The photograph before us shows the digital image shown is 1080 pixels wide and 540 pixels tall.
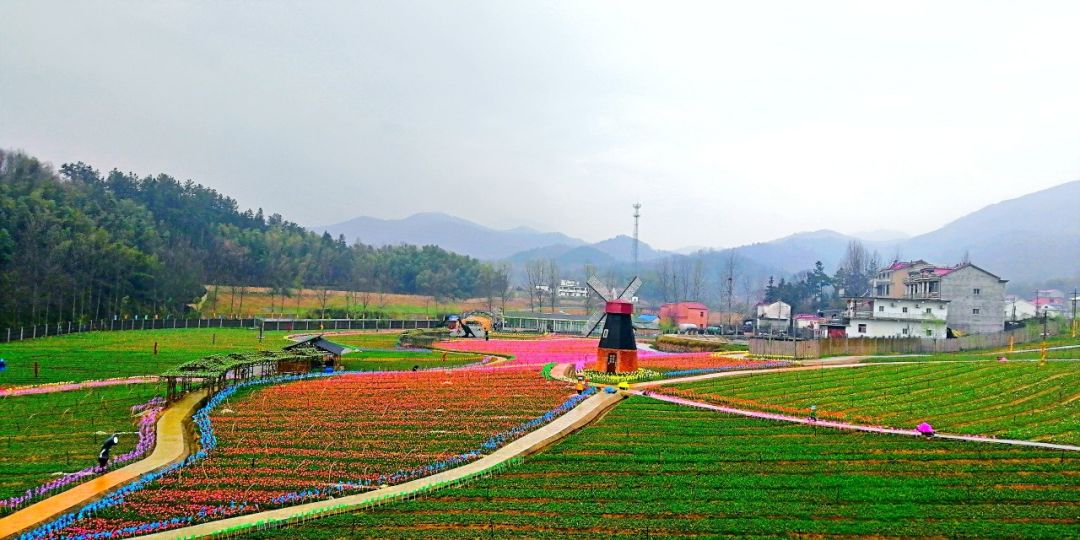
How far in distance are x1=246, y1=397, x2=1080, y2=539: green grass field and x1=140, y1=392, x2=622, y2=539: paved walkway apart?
0.69 metres

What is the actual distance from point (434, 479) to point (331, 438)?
6911mm

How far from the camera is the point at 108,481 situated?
68.9 ft

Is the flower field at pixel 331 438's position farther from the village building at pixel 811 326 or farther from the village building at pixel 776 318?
the village building at pixel 776 318

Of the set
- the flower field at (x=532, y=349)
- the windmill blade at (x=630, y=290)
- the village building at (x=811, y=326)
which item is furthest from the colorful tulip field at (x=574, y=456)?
the village building at (x=811, y=326)

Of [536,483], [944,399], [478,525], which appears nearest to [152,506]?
[478,525]

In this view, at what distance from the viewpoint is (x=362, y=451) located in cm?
2503

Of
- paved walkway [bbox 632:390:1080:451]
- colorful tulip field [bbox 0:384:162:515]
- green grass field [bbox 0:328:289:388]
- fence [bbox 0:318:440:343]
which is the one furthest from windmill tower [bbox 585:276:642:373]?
fence [bbox 0:318:440:343]

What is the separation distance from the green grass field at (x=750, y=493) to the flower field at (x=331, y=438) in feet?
8.72

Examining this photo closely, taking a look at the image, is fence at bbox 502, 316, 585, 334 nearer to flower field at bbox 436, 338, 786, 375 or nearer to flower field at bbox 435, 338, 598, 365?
flower field at bbox 435, 338, 598, 365

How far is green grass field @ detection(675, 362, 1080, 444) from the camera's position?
29.1 meters

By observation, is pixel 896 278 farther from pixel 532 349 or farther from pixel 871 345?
pixel 532 349

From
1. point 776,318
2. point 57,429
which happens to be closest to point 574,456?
point 57,429

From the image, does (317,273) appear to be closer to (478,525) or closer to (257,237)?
(257,237)

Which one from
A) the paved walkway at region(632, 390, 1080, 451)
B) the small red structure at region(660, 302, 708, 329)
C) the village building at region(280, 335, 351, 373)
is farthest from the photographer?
the small red structure at region(660, 302, 708, 329)
